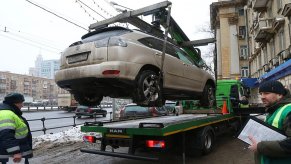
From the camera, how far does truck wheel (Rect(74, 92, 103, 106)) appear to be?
572 cm

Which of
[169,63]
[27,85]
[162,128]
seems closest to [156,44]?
[169,63]

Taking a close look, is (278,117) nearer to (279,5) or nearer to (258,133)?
(258,133)

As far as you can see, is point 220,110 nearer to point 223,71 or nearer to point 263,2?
point 263,2

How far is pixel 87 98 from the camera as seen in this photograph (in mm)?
5848

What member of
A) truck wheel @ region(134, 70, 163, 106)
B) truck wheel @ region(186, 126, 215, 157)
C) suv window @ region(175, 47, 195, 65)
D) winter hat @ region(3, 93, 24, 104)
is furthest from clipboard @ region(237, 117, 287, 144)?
suv window @ region(175, 47, 195, 65)

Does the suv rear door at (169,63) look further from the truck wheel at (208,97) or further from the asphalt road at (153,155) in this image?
the truck wheel at (208,97)

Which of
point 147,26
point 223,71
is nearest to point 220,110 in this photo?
point 147,26

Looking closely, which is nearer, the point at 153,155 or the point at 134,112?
the point at 153,155

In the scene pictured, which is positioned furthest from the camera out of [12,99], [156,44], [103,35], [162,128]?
[156,44]

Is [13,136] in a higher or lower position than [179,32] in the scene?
lower

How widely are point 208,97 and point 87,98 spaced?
11.9 ft

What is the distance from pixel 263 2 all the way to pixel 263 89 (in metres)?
20.5

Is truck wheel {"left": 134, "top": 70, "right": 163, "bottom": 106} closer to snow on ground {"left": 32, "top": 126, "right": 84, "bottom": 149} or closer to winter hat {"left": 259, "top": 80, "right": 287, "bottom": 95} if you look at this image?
winter hat {"left": 259, "top": 80, "right": 287, "bottom": 95}

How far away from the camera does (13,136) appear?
12.6 feet
